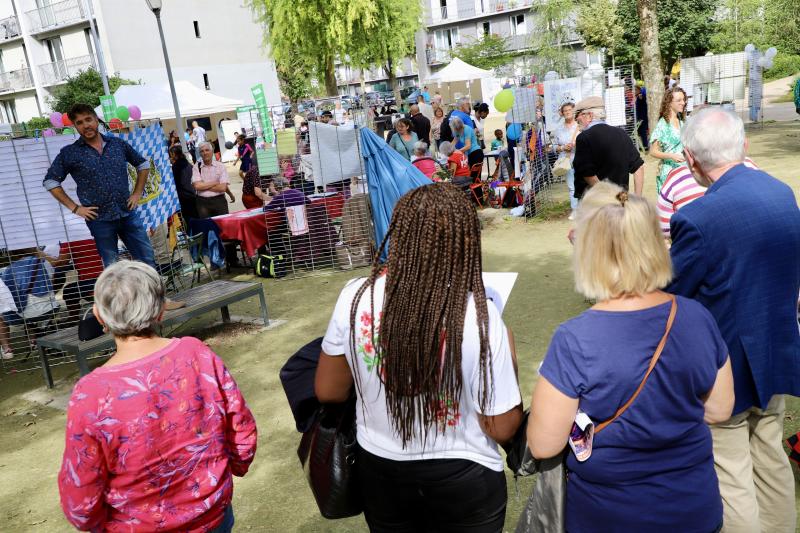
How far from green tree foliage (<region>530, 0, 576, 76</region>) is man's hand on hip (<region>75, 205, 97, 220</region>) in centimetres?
2371

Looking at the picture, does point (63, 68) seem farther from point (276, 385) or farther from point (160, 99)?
point (276, 385)

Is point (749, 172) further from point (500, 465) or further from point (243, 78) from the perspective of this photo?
point (243, 78)

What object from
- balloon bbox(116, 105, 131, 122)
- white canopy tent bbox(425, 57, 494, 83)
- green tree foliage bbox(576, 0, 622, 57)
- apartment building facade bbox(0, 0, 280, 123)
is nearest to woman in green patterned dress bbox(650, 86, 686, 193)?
balloon bbox(116, 105, 131, 122)

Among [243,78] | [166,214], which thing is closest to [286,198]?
[166,214]

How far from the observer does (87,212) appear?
5.57 m

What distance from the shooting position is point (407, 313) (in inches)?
69.1

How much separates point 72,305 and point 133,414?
5331 millimetres

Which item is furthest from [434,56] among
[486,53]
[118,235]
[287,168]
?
[118,235]

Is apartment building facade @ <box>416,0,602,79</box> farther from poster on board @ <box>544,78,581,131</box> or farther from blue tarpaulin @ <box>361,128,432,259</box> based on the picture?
blue tarpaulin @ <box>361,128,432,259</box>

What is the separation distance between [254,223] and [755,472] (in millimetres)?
6985

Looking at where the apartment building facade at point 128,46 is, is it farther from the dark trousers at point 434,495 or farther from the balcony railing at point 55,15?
the dark trousers at point 434,495

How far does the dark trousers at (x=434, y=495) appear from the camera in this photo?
1.82 m

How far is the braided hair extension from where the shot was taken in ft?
5.68

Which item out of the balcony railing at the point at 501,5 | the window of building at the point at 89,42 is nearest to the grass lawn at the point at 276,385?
the window of building at the point at 89,42
